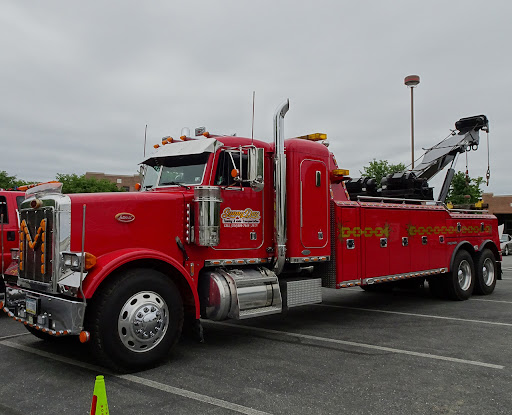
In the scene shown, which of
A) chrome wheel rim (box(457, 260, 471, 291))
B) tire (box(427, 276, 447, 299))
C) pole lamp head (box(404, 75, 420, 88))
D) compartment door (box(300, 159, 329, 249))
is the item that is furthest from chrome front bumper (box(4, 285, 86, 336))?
pole lamp head (box(404, 75, 420, 88))

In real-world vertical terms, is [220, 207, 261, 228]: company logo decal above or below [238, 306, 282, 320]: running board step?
above

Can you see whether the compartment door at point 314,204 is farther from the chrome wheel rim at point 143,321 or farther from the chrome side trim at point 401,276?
the chrome wheel rim at point 143,321

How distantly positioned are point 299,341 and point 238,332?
1.09 metres

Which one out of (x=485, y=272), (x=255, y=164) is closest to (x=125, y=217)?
(x=255, y=164)

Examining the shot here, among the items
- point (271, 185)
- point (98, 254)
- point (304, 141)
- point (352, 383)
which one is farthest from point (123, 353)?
point (304, 141)

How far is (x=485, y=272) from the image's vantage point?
11.1 m

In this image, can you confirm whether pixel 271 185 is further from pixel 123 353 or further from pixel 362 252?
pixel 123 353

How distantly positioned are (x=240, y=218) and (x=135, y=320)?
206cm

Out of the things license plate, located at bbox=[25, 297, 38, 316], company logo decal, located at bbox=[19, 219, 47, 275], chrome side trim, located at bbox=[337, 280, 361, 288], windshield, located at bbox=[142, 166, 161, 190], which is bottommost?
chrome side trim, located at bbox=[337, 280, 361, 288]

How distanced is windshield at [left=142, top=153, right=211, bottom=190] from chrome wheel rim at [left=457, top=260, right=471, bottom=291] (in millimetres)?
6828

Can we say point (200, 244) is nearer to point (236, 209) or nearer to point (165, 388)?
point (236, 209)

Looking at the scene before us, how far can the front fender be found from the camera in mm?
4770

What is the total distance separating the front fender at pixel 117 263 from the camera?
477cm

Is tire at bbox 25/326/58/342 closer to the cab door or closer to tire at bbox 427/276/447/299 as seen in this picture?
the cab door
